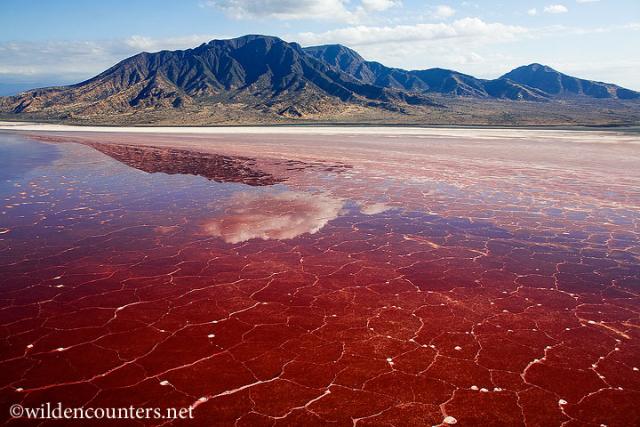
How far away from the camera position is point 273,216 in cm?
1035

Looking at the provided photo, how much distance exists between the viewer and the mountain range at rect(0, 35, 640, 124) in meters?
76.4

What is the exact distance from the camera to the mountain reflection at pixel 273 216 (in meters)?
9.03

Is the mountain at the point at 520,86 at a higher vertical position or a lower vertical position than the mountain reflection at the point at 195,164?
higher

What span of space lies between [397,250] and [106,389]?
213 inches

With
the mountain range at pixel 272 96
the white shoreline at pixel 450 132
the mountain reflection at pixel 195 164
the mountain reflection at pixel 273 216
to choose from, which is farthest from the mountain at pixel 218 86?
the mountain reflection at pixel 273 216

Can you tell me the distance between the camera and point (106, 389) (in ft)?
13.4

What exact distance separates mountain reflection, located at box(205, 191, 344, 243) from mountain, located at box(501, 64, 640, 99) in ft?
548

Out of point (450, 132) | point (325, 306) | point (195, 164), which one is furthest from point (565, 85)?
point (325, 306)

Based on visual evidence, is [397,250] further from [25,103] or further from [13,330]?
[25,103]

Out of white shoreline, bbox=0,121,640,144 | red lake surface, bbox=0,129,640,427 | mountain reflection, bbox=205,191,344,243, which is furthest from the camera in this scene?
white shoreline, bbox=0,121,640,144

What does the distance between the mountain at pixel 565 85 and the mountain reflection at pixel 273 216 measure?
167 meters

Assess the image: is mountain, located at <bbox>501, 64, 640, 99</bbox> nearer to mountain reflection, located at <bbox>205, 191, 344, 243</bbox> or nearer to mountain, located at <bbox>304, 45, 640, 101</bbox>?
mountain, located at <bbox>304, 45, 640, 101</bbox>

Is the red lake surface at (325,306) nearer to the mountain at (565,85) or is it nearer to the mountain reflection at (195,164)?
the mountain reflection at (195,164)

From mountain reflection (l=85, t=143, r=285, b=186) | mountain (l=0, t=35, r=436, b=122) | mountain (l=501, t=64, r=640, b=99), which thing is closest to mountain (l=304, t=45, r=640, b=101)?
mountain (l=501, t=64, r=640, b=99)
